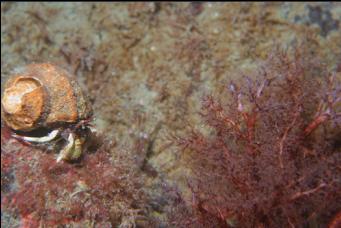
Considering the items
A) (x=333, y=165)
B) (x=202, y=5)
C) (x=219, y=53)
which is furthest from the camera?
(x=202, y=5)

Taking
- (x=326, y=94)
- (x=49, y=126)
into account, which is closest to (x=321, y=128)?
(x=326, y=94)

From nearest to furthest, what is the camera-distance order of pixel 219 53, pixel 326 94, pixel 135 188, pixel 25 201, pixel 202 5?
pixel 326 94, pixel 25 201, pixel 135 188, pixel 219 53, pixel 202 5

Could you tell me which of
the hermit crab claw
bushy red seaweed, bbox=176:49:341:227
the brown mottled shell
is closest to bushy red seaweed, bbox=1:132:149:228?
the hermit crab claw

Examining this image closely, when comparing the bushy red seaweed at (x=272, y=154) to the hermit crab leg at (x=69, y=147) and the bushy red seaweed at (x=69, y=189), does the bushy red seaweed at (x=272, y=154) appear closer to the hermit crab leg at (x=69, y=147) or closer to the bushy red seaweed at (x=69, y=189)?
the bushy red seaweed at (x=69, y=189)

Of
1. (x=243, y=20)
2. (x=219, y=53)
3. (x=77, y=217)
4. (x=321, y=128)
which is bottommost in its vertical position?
(x=77, y=217)

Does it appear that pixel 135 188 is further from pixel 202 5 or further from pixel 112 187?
pixel 202 5

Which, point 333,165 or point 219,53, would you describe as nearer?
point 333,165
